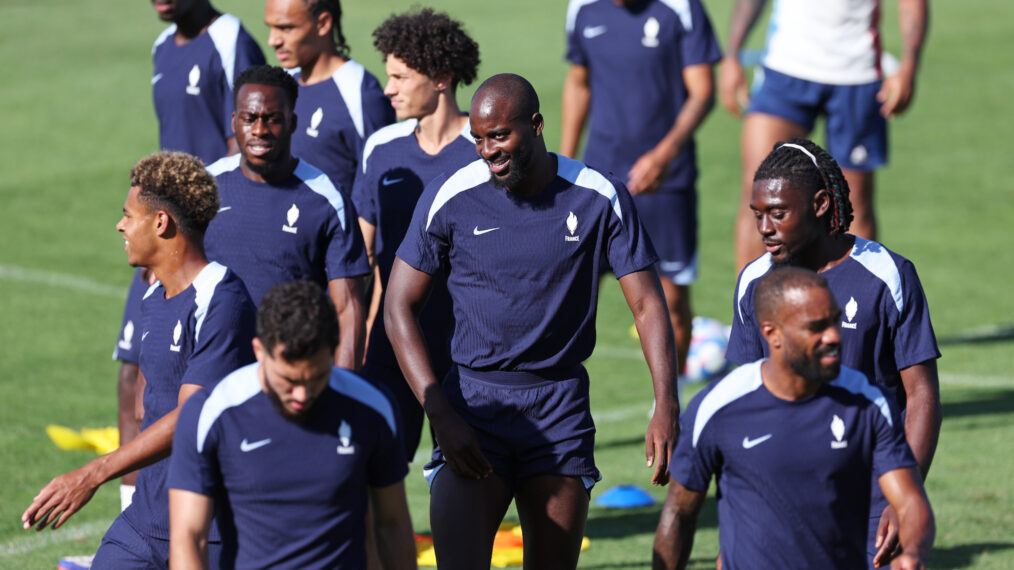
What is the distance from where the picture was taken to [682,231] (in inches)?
413

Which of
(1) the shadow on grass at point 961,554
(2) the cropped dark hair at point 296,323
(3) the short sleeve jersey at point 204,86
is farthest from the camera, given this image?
(3) the short sleeve jersey at point 204,86

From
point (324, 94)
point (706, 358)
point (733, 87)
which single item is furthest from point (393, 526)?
point (706, 358)

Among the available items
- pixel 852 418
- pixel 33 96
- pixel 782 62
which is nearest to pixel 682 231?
pixel 782 62

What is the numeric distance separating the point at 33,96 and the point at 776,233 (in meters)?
19.2

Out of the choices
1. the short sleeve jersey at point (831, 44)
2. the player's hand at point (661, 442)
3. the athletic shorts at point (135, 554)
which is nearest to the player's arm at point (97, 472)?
the athletic shorts at point (135, 554)

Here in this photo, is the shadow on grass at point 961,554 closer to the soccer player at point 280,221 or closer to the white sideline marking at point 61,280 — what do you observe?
the soccer player at point 280,221

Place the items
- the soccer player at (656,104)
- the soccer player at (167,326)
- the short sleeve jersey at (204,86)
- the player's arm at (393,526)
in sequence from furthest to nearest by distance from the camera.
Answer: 1. the soccer player at (656,104)
2. the short sleeve jersey at (204,86)
3. the soccer player at (167,326)
4. the player's arm at (393,526)

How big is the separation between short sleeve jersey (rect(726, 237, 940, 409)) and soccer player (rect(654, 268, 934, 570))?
2.08 feet

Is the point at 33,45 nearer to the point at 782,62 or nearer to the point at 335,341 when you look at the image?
the point at 782,62

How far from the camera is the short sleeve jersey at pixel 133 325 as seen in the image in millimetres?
8140

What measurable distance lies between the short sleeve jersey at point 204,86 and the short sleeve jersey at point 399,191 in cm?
140

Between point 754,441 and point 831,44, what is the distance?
589cm

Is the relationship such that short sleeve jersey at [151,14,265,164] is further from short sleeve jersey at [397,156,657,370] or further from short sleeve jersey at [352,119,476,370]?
short sleeve jersey at [397,156,657,370]

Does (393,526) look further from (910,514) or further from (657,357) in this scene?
(910,514)
